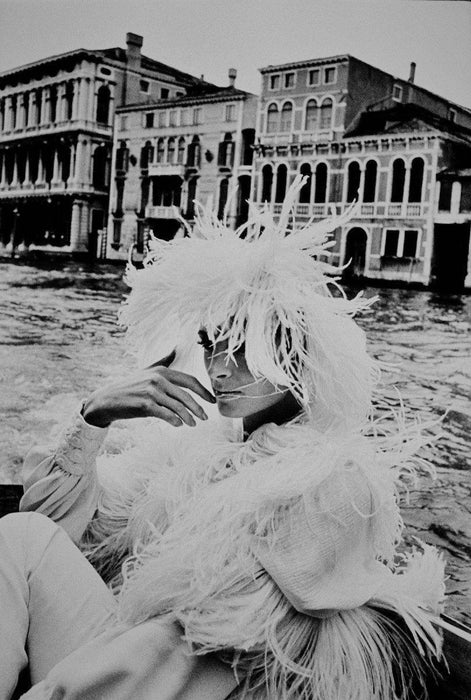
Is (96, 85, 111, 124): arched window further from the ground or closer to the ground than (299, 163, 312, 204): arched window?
further from the ground

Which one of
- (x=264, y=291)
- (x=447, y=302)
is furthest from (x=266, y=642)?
(x=447, y=302)

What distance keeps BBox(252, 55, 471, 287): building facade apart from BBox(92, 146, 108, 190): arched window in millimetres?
419

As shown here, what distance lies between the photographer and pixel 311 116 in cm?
156

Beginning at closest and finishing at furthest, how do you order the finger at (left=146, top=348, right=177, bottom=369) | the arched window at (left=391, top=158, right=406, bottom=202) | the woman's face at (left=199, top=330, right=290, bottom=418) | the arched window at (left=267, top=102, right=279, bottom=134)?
the woman's face at (left=199, top=330, right=290, bottom=418) → the finger at (left=146, top=348, right=177, bottom=369) → the arched window at (left=391, top=158, right=406, bottom=202) → the arched window at (left=267, top=102, right=279, bottom=134)

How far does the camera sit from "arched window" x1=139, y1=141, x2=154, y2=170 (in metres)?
1.70

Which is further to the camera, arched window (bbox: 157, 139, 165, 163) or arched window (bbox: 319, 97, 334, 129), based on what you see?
arched window (bbox: 157, 139, 165, 163)

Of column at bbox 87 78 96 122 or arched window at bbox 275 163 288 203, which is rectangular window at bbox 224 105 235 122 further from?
column at bbox 87 78 96 122

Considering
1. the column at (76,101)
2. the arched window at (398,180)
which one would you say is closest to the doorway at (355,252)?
the arched window at (398,180)

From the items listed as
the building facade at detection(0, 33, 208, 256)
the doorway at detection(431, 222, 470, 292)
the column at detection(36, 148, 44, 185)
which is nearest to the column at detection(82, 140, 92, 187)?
the building facade at detection(0, 33, 208, 256)

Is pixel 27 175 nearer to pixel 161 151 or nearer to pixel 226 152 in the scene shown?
pixel 161 151

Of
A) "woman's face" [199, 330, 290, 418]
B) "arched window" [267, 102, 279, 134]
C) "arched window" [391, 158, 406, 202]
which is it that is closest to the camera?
"woman's face" [199, 330, 290, 418]

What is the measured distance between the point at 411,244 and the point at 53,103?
952 millimetres

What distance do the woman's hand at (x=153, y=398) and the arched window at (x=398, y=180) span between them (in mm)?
819

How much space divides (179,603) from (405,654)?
0.26 m
